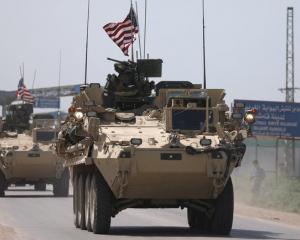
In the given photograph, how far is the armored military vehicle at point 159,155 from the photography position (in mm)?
18562

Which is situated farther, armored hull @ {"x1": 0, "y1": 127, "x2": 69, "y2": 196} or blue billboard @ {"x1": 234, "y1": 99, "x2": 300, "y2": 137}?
blue billboard @ {"x1": 234, "y1": 99, "x2": 300, "y2": 137}

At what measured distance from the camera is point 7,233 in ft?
63.6

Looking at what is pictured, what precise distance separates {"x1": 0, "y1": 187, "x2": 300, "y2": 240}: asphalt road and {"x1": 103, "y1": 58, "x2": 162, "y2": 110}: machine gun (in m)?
2.58

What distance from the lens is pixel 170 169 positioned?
60.9 feet

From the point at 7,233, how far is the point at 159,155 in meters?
3.23

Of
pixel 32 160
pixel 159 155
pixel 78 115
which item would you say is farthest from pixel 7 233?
pixel 32 160

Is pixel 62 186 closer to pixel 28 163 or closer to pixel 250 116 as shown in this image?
pixel 28 163

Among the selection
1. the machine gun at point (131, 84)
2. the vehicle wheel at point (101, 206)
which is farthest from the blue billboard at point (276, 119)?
the vehicle wheel at point (101, 206)

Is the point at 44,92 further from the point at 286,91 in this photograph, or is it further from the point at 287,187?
the point at 287,187

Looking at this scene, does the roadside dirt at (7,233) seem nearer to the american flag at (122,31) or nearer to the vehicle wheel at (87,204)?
the vehicle wheel at (87,204)

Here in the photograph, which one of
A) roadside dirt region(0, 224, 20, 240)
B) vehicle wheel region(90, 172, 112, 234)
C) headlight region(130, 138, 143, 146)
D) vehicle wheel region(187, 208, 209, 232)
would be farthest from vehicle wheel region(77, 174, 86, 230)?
headlight region(130, 138, 143, 146)

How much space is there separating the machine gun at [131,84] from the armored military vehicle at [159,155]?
0.42 m

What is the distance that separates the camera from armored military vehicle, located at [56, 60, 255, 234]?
18562mm

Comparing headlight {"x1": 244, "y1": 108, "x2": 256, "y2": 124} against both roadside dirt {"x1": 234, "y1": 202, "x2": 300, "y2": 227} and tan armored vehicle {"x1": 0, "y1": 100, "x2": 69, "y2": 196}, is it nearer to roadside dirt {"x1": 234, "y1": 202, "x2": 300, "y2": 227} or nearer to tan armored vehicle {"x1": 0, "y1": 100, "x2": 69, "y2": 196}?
roadside dirt {"x1": 234, "y1": 202, "x2": 300, "y2": 227}
